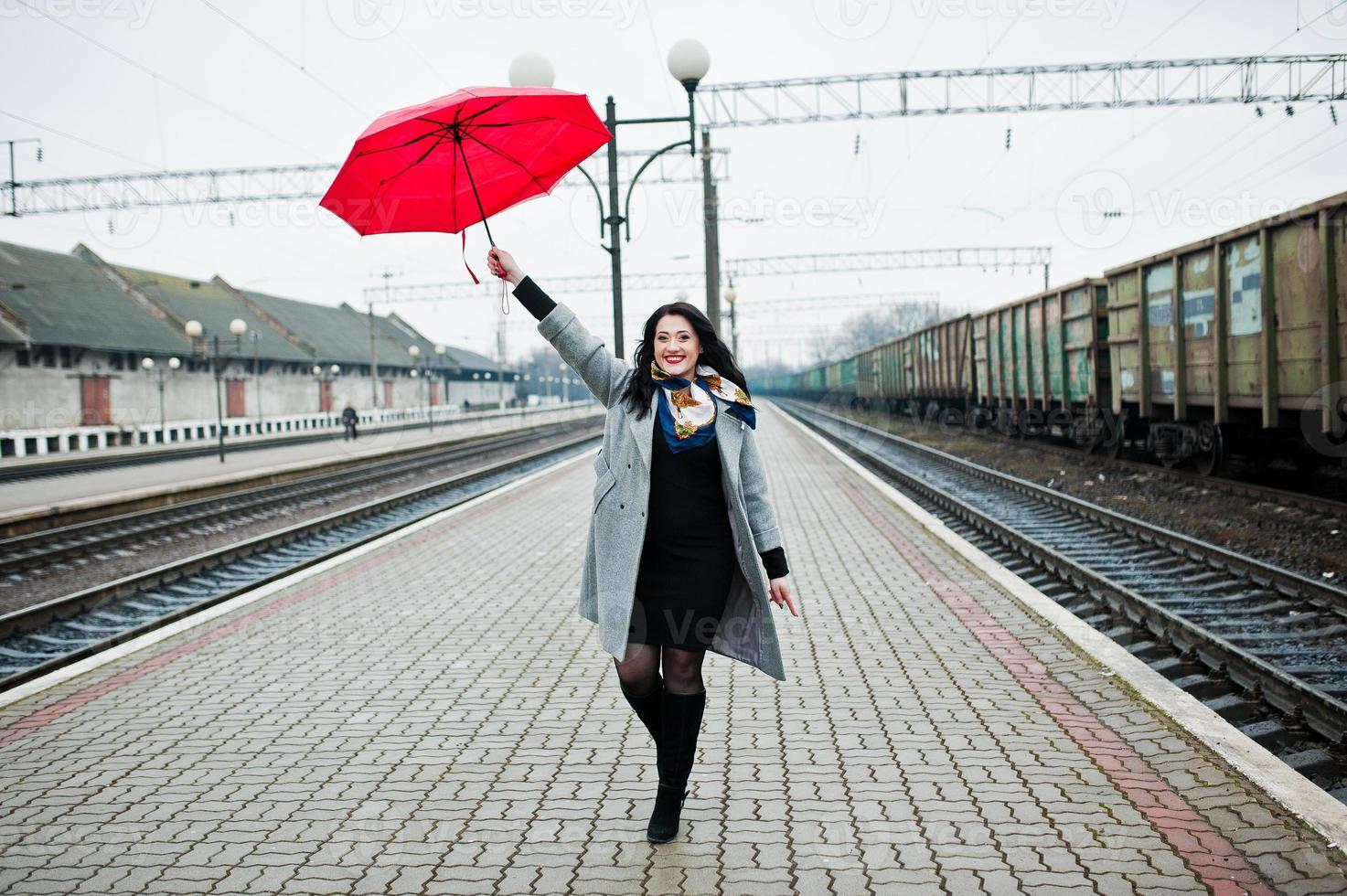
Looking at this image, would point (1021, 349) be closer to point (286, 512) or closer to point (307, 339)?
point (286, 512)

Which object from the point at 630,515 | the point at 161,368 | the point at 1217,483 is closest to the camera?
the point at 630,515

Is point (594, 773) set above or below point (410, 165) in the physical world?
below

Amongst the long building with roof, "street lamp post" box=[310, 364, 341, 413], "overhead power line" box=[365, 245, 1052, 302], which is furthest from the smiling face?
"street lamp post" box=[310, 364, 341, 413]

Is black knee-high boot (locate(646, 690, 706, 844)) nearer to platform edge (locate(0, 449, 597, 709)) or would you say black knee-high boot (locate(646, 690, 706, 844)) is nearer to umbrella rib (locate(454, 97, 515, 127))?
umbrella rib (locate(454, 97, 515, 127))

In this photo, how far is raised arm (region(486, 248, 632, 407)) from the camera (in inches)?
135

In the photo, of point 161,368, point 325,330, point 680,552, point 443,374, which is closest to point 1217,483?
point 680,552

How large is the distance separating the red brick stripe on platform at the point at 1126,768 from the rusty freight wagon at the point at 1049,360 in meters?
10.8

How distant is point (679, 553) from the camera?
10.8ft

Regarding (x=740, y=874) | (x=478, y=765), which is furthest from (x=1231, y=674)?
(x=478, y=765)

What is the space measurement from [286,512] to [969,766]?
14.2 metres

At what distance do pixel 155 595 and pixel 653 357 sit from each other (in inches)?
303

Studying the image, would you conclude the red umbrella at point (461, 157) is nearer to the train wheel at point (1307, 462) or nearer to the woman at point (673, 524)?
the woman at point (673, 524)

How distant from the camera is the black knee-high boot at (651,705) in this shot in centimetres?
347

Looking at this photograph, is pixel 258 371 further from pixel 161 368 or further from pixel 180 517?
pixel 180 517
